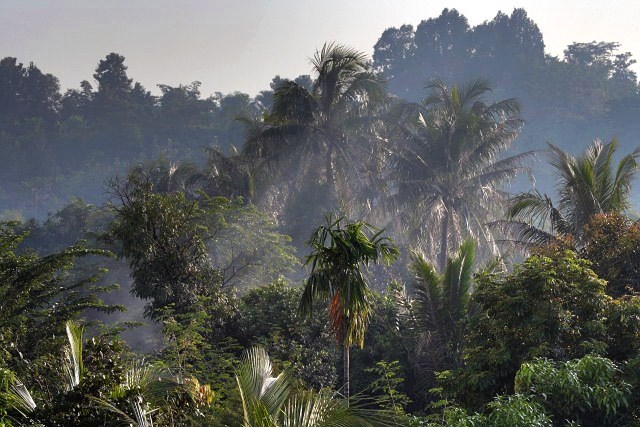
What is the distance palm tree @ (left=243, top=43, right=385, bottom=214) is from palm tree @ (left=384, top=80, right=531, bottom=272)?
174 centimetres

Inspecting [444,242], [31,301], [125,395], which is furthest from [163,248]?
[444,242]

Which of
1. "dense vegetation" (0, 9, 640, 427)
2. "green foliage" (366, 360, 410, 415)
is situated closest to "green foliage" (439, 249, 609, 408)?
"dense vegetation" (0, 9, 640, 427)

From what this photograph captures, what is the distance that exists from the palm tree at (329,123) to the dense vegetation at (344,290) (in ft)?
0.28

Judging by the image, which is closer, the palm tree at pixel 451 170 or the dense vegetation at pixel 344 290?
the dense vegetation at pixel 344 290

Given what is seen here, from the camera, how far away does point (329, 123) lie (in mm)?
34062

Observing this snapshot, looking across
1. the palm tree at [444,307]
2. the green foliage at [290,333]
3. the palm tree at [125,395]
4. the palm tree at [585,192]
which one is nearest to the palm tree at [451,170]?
the palm tree at [585,192]

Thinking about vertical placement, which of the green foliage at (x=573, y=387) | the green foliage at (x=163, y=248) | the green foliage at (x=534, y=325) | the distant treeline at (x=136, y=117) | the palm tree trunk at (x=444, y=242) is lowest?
the green foliage at (x=573, y=387)

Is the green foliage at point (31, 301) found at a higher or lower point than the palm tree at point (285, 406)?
higher

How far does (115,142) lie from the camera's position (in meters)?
96.5

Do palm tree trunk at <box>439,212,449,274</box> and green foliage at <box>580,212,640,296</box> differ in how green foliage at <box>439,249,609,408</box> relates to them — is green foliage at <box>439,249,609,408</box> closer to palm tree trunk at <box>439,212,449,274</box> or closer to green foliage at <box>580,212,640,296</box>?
green foliage at <box>580,212,640,296</box>

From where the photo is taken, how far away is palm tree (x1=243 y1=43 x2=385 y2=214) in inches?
1278

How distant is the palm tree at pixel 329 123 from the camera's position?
32.5 meters

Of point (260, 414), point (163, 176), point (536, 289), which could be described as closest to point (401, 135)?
point (163, 176)

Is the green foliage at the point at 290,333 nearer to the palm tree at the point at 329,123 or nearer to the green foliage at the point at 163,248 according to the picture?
the green foliage at the point at 163,248
